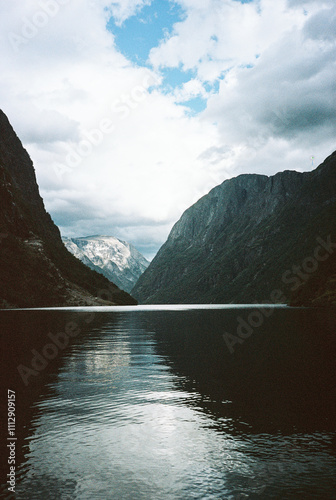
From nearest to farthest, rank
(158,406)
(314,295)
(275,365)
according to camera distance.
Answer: (158,406) → (275,365) → (314,295)

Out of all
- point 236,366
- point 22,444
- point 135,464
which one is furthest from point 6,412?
point 236,366

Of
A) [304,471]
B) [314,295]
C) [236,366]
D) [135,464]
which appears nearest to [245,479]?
[304,471]

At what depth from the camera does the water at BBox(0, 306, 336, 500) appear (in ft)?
35.8

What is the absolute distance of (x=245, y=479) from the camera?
1126cm

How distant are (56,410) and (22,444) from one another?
15.2ft

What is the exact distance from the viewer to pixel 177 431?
15758mm

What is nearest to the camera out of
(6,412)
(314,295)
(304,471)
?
(304,471)

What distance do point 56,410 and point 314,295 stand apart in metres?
192

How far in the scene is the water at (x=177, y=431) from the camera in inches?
429

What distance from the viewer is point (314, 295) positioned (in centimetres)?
19288

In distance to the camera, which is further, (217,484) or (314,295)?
(314,295)

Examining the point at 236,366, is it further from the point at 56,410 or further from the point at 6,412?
the point at 6,412

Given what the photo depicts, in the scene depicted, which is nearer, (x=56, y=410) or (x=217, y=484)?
(x=217, y=484)

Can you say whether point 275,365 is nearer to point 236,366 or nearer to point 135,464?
point 236,366
